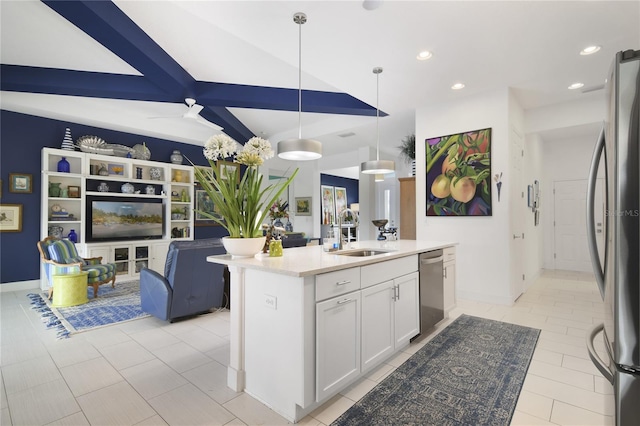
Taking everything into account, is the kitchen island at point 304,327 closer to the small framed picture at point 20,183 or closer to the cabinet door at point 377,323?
the cabinet door at point 377,323

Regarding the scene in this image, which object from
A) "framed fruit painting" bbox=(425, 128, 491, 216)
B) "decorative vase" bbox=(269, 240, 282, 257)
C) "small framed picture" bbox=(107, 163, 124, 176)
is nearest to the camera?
"decorative vase" bbox=(269, 240, 282, 257)

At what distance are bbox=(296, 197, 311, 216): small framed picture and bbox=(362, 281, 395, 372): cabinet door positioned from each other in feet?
27.6

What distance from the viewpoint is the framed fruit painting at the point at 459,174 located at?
4.25m

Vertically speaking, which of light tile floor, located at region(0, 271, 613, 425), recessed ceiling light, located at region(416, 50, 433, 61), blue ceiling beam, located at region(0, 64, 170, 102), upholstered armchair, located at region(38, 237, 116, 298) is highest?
blue ceiling beam, located at region(0, 64, 170, 102)

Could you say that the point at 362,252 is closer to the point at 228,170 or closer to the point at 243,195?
the point at 243,195

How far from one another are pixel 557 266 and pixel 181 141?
8833 mm

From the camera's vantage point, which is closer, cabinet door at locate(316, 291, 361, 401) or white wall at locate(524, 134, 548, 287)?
cabinet door at locate(316, 291, 361, 401)

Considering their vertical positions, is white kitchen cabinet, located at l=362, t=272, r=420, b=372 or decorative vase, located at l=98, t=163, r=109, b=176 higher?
decorative vase, located at l=98, t=163, r=109, b=176

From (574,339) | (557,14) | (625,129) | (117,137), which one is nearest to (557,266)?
(574,339)

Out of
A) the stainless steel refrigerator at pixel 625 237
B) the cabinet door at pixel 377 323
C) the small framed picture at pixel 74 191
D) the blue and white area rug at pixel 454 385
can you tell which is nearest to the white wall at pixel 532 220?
the blue and white area rug at pixel 454 385

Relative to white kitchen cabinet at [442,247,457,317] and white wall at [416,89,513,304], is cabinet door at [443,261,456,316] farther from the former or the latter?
white wall at [416,89,513,304]

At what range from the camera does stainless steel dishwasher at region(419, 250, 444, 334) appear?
2918 millimetres

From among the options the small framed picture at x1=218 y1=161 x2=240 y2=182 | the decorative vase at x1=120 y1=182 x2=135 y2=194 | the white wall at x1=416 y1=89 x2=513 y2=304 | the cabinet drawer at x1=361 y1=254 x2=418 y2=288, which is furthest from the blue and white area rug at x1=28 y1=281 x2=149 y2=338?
the white wall at x1=416 y1=89 x2=513 y2=304

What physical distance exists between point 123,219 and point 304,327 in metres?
5.67
